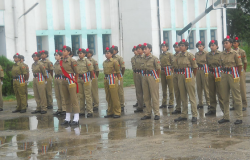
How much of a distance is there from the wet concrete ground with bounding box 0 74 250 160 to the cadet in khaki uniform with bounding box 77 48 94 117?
1.92ft

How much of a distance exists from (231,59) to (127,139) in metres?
3.20

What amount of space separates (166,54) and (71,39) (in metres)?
14.7

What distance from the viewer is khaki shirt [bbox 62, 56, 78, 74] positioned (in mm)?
10812

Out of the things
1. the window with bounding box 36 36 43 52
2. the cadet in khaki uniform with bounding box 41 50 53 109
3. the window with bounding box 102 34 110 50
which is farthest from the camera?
the window with bounding box 102 34 110 50

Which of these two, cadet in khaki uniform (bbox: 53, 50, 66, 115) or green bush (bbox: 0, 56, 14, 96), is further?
green bush (bbox: 0, 56, 14, 96)

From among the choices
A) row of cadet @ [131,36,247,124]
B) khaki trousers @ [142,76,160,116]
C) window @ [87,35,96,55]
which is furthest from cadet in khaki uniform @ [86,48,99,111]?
window @ [87,35,96,55]

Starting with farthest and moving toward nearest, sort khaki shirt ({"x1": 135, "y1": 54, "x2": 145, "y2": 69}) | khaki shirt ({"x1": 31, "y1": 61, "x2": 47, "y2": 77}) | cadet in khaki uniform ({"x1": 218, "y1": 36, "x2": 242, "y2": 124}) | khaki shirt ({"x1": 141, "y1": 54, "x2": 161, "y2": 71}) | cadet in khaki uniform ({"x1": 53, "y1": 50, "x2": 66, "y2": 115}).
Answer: khaki shirt ({"x1": 31, "y1": 61, "x2": 47, "y2": 77})
cadet in khaki uniform ({"x1": 53, "y1": 50, "x2": 66, "y2": 115})
khaki shirt ({"x1": 135, "y1": 54, "x2": 145, "y2": 69})
khaki shirt ({"x1": 141, "y1": 54, "x2": 161, "y2": 71})
cadet in khaki uniform ({"x1": 218, "y1": 36, "x2": 242, "y2": 124})

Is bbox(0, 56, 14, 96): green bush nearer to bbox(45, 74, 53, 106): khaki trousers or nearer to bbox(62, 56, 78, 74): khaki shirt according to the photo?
bbox(45, 74, 53, 106): khaki trousers

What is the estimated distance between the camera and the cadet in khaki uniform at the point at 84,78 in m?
12.3

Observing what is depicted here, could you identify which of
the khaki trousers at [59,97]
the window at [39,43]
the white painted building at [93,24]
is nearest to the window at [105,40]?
the white painted building at [93,24]

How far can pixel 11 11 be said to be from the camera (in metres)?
22.3

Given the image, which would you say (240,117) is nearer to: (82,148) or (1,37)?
(82,148)

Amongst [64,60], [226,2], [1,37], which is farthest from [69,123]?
[1,37]

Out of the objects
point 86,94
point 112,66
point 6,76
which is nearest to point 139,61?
point 112,66
